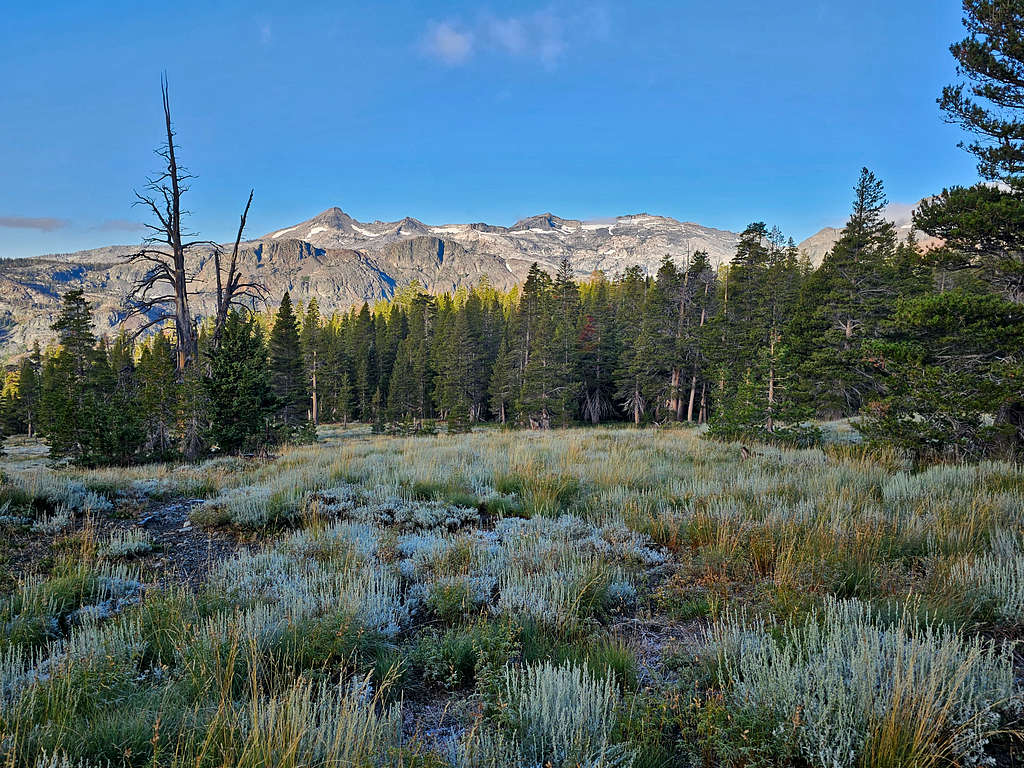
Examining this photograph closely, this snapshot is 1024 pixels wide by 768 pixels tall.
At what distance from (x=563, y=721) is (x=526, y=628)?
3.53ft

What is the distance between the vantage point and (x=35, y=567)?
4184mm

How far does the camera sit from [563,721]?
200cm

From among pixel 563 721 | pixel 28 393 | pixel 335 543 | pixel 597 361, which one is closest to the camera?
pixel 563 721

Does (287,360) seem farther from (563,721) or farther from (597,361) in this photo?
(563,721)

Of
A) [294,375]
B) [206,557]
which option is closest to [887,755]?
[206,557]

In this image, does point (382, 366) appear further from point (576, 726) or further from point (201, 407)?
point (576, 726)

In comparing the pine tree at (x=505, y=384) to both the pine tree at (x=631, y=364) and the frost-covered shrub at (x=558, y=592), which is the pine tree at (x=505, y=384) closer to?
the pine tree at (x=631, y=364)

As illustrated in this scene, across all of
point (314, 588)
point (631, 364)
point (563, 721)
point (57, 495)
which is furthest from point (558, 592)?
point (631, 364)

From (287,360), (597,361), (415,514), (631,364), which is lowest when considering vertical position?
(415,514)

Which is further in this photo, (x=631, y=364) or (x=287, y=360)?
(x=287, y=360)

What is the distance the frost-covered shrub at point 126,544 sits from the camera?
4.65 meters

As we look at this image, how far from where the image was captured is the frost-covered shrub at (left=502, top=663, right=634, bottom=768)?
189 cm

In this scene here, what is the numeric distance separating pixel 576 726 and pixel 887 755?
3.85 feet

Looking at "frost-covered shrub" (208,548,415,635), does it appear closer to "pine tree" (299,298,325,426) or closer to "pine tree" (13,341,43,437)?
"pine tree" (299,298,325,426)
